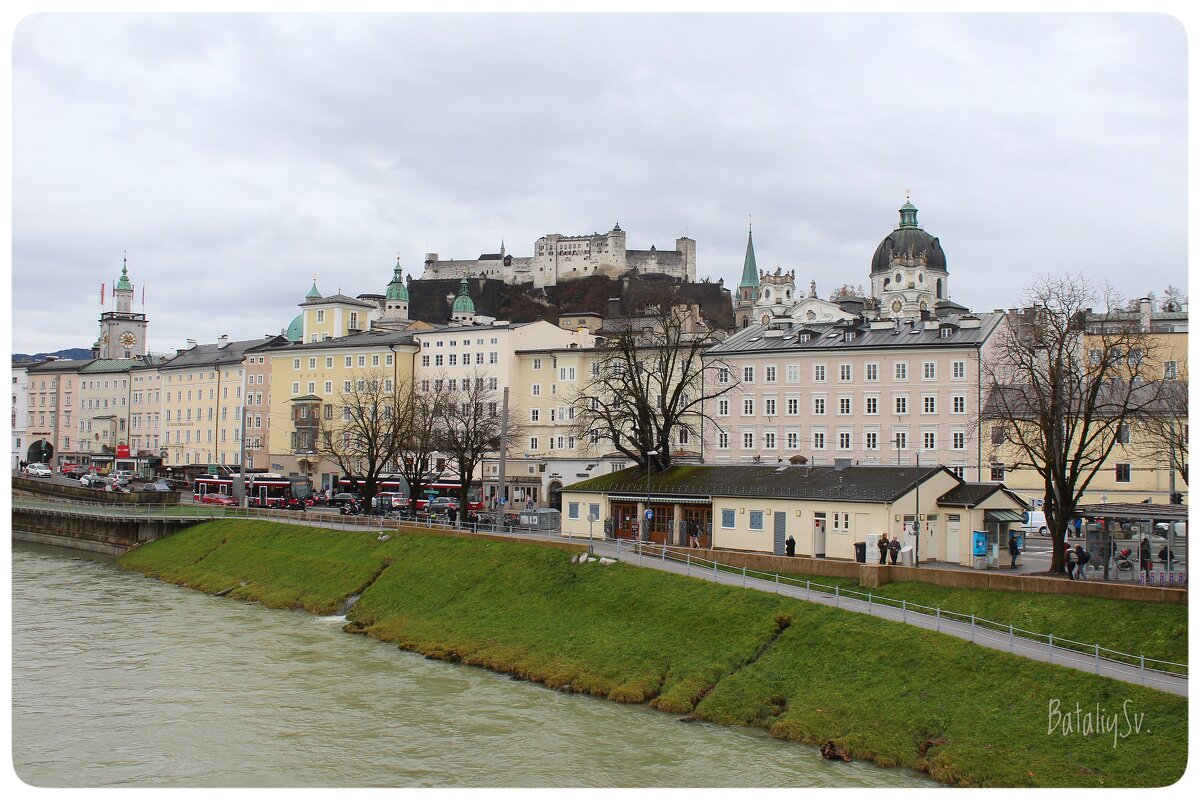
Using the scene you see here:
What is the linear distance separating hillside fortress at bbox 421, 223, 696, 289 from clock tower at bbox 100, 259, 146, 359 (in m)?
47.3

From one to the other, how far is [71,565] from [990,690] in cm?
5081

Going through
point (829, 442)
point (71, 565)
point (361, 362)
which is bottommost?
point (71, 565)

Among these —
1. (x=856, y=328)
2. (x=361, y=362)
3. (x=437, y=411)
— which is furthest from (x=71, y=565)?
(x=856, y=328)

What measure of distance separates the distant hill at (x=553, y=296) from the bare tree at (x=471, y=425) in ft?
235

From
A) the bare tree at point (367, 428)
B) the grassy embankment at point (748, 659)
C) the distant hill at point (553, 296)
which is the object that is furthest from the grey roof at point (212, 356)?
the grassy embankment at point (748, 659)

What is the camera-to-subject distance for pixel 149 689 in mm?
31438

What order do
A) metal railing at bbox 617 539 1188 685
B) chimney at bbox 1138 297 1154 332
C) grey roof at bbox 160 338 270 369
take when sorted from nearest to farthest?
1. metal railing at bbox 617 539 1188 685
2. chimney at bbox 1138 297 1154 332
3. grey roof at bbox 160 338 270 369

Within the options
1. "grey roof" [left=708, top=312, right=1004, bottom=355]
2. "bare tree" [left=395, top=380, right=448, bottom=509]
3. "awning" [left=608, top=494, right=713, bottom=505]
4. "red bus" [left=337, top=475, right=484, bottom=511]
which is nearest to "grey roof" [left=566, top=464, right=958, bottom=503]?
"awning" [left=608, top=494, right=713, bottom=505]

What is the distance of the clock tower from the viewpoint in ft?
514

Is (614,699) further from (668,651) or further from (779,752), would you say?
(779,752)

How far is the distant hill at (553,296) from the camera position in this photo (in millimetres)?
166875

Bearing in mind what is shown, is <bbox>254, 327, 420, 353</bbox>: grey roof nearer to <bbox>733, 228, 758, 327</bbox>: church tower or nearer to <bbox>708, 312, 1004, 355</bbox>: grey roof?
<bbox>708, 312, 1004, 355</bbox>: grey roof

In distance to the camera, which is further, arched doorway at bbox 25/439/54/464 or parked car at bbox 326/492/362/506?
arched doorway at bbox 25/439/54/464

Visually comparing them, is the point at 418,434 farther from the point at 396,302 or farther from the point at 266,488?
the point at 396,302
